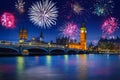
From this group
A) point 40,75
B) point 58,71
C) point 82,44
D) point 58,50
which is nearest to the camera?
point 40,75

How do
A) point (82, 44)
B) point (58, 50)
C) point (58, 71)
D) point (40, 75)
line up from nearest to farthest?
1. point (40, 75)
2. point (58, 71)
3. point (58, 50)
4. point (82, 44)

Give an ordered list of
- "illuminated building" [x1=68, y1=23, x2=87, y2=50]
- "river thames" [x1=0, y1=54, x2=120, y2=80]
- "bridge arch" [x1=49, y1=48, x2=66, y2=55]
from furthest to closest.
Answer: "illuminated building" [x1=68, y1=23, x2=87, y2=50] < "bridge arch" [x1=49, y1=48, x2=66, y2=55] < "river thames" [x1=0, y1=54, x2=120, y2=80]

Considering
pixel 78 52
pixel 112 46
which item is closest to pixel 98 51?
pixel 112 46

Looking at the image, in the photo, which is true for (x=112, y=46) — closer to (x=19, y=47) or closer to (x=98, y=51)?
(x=98, y=51)

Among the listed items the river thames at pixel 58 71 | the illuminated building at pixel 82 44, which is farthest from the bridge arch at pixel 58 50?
the river thames at pixel 58 71

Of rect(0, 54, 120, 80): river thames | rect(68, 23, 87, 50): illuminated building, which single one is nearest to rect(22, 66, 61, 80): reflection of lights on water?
rect(0, 54, 120, 80): river thames

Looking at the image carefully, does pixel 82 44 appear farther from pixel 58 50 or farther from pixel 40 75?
pixel 40 75

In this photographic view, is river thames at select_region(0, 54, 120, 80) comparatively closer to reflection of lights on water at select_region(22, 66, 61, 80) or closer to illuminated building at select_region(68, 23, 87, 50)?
reflection of lights on water at select_region(22, 66, 61, 80)

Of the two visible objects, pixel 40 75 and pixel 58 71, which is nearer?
pixel 40 75

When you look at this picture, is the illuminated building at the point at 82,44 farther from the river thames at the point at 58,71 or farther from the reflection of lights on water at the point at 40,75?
the reflection of lights on water at the point at 40,75

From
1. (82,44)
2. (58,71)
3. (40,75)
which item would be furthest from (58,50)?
(40,75)

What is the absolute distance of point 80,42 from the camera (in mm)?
162500

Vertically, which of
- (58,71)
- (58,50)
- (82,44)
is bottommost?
(58,71)

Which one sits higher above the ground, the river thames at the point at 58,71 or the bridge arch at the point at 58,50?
the bridge arch at the point at 58,50
